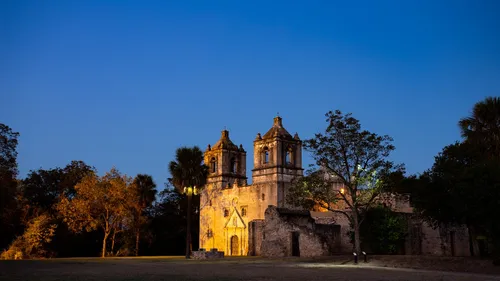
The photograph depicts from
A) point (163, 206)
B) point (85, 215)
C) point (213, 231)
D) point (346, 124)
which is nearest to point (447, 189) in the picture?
point (346, 124)

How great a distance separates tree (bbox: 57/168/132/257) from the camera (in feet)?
116

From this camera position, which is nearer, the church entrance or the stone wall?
the stone wall

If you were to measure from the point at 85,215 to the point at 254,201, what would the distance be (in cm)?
1691

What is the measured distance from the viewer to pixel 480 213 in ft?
69.9

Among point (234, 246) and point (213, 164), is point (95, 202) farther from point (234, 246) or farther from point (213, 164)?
point (213, 164)

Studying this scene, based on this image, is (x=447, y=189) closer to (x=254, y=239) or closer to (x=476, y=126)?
(x=476, y=126)

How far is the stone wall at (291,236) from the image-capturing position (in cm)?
2900

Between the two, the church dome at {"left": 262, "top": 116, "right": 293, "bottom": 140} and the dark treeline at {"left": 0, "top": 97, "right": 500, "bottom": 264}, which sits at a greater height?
the church dome at {"left": 262, "top": 116, "right": 293, "bottom": 140}

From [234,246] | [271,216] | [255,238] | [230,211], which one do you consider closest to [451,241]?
[271,216]

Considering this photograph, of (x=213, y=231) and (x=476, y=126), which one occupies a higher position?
(x=476, y=126)

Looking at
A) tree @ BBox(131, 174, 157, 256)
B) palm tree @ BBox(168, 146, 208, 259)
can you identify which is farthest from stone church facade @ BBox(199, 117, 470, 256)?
tree @ BBox(131, 174, 157, 256)

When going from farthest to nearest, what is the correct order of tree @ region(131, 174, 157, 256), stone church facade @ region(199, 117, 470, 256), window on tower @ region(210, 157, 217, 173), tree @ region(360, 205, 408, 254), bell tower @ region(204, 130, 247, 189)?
window on tower @ region(210, 157, 217, 173)
bell tower @ region(204, 130, 247, 189)
tree @ region(131, 174, 157, 256)
tree @ region(360, 205, 408, 254)
stone church facade @ region(199, 117, 470, 256)

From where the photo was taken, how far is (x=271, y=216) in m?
31.5

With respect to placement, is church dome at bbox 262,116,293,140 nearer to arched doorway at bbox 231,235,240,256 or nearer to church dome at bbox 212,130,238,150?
church dome at bbox 212,130,238,150
